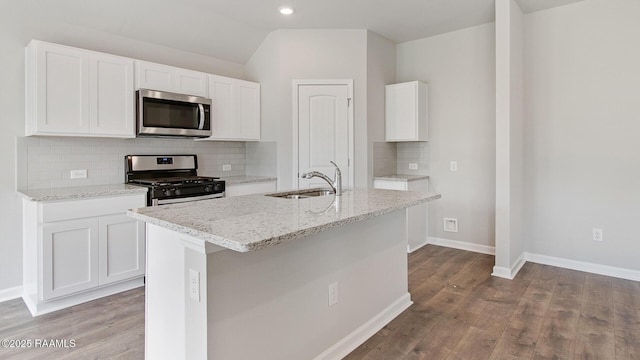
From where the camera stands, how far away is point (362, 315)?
2.34m

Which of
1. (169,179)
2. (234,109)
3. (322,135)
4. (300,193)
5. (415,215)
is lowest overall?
(415,215)

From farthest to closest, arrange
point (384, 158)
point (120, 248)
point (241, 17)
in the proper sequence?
point (384, 158), point (241, 17), point (120, 248)

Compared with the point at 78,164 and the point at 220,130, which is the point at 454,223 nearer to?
the point at 220,130

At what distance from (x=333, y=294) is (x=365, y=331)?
1.43 ft

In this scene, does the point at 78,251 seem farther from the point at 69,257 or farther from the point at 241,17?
the point at 241,17

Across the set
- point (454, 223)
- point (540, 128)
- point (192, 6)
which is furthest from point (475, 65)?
point (192, 6)

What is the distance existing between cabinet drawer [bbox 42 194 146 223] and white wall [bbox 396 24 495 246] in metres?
3.45

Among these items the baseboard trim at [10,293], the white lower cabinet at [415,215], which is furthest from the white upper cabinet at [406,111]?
the baseboard trim at [10,293]

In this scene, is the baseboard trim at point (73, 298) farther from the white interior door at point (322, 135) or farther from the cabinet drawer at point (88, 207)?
the white interior door at point (322, 135)

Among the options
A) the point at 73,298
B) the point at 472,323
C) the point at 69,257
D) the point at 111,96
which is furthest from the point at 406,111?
the point at 73,298

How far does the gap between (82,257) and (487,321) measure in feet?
10.2

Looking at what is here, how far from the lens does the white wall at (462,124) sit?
4.21m

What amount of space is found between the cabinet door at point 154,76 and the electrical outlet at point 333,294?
104 inches

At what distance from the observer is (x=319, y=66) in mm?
4297
